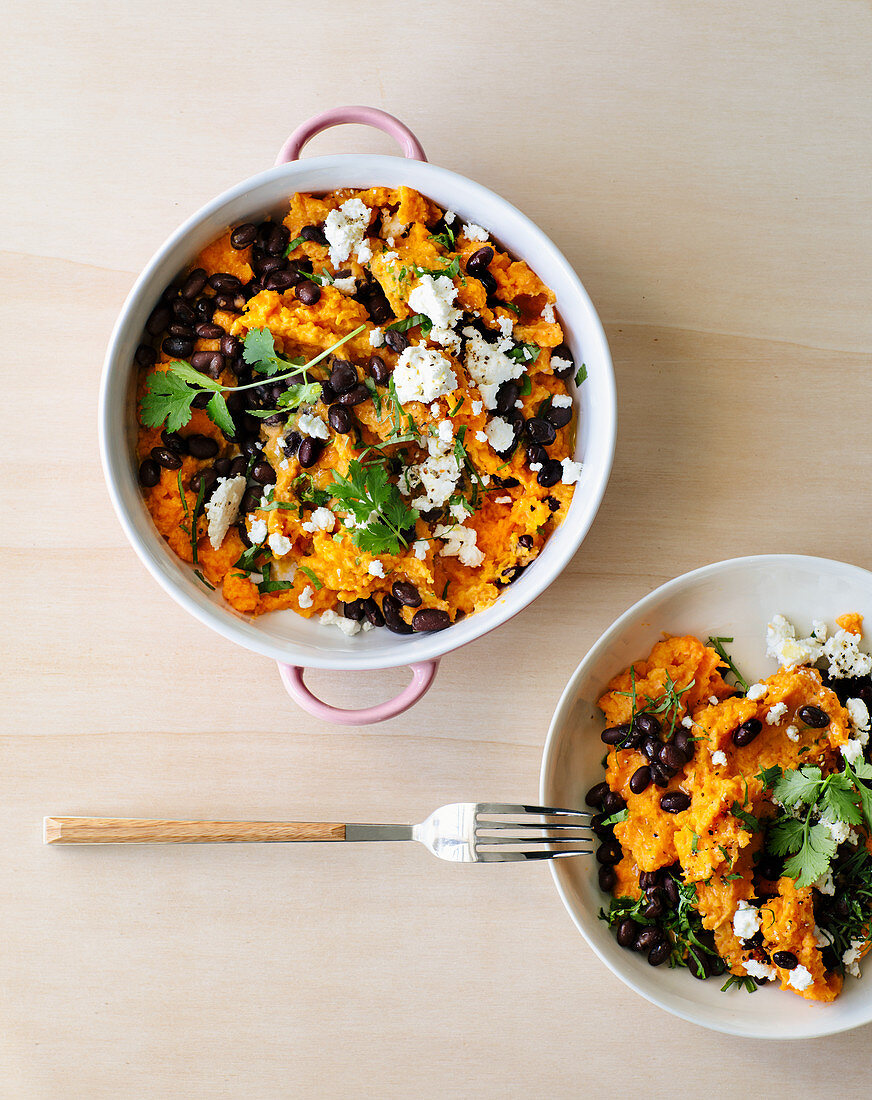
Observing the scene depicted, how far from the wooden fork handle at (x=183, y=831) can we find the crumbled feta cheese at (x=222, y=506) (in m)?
0.59

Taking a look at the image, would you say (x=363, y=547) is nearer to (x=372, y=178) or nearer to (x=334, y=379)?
(x=334, y=379)

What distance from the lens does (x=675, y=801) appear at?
165 cm

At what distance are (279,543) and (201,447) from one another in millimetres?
232

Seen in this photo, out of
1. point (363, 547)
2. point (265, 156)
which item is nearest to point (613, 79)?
point (265, 156)

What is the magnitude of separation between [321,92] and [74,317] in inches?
27.6

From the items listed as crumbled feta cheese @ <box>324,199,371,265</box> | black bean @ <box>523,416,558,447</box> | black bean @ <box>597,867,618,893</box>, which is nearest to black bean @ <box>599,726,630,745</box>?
black bean @ <box>597,867,618,893</box>

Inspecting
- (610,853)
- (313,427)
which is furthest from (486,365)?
(610,853)

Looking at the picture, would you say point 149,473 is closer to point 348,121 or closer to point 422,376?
point 422,376

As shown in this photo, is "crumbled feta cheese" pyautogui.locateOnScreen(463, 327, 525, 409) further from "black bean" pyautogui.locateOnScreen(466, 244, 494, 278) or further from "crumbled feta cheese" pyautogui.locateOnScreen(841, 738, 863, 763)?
"crumbled feta cheese" pyautogui.locateOnScreen(841, 738, 863, 763)

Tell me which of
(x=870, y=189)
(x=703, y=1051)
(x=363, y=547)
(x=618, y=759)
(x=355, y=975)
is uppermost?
(x=870, y=189)

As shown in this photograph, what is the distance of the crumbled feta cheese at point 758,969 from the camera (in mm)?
1639

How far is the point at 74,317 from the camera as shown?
1.81 meters

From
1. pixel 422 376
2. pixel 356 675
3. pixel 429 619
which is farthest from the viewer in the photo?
pixel 356 675

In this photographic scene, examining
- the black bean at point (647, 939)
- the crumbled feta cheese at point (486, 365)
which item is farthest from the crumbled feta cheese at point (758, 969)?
the crumbled feta cheese at point (486, 365)
